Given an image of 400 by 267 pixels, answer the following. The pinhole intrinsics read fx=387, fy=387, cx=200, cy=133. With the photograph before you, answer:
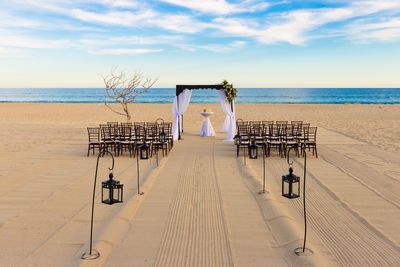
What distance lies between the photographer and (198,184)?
9.20 m

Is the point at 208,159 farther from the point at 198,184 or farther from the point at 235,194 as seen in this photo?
the point at 235,194

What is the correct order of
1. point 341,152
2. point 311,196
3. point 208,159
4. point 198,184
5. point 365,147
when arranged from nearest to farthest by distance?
1. point 311,196
2. point 198,184
3. point 208,159
4. point 341,152
5. point 365,147

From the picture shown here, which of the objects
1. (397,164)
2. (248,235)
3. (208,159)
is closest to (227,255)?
(248,235)

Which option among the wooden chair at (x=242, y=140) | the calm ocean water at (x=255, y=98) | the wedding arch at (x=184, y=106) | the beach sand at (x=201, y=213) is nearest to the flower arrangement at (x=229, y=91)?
the wedding arch at (x=184, y=106)

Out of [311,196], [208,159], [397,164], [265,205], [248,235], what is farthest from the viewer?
[208,159]

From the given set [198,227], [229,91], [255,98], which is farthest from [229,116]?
[255,98]

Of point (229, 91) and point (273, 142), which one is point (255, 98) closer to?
point (229, 91)

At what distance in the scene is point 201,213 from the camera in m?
7.04

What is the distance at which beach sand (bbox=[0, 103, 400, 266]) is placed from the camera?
533cm

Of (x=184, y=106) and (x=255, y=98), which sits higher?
(x=255, y=98)

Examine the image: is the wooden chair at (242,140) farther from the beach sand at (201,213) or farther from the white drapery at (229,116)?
the white drapery at (229,116)

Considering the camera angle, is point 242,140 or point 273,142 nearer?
point 273,142

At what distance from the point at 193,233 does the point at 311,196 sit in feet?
10.7

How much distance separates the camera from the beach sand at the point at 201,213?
5.33 m
